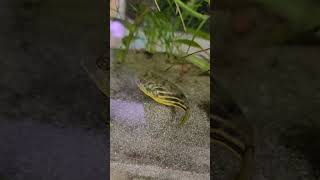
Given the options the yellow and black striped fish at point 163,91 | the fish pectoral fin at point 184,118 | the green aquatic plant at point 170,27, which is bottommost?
the fish pectoral fin at point 184,118

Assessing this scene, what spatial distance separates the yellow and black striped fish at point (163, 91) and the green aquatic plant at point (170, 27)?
4cm

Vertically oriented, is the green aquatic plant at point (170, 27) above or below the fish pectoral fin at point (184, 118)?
above

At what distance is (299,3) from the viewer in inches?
19.8

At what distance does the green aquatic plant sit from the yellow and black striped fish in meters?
0.04

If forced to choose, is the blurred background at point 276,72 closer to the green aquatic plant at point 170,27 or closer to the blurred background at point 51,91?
the green aquatic plant at point 170,27

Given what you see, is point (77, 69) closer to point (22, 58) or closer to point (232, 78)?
point (22, 58)

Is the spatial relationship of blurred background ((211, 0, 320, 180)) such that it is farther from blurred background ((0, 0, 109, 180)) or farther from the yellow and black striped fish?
blurred background ((0, 0, 109, 180))

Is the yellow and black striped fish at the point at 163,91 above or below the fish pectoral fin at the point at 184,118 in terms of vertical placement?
above

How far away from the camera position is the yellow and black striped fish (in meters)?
0.58

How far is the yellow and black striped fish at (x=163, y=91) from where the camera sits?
577 millimetres

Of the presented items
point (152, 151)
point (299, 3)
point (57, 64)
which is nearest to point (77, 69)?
point (57, 64)

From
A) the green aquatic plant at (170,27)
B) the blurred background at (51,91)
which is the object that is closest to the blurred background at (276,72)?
the green aquatic plant at (170,27)

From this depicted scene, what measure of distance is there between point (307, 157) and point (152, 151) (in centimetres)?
21

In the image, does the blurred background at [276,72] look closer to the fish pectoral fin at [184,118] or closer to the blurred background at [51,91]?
the fish pectoral fin at [184,118]
